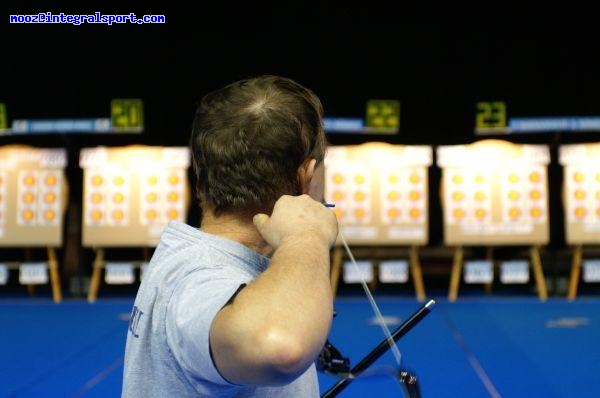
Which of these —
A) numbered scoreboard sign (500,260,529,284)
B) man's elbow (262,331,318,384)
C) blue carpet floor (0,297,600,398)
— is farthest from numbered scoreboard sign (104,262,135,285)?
man's elbow (262,331,318,384)

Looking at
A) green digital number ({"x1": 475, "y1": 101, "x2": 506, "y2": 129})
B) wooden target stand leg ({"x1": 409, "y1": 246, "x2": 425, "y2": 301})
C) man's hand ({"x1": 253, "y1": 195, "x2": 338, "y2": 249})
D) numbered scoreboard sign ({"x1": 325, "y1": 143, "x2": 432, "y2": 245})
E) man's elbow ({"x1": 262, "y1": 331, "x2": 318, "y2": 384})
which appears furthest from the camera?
numbered scoreboard sign ({"x1": 325, "y1": 143, "x2": 432, "y2": 245})

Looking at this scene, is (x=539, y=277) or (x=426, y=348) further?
(x=539, y=277)

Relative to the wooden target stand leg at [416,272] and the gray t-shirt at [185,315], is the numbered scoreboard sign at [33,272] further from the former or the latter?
the gray t-shirt at [185,315]

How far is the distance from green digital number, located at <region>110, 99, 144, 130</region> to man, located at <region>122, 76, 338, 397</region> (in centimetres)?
573

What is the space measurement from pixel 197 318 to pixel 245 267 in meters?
0.15

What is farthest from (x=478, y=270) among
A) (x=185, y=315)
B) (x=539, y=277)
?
(x=185, y=315)

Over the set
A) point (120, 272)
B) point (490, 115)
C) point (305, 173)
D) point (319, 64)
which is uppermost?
point (319, 64)

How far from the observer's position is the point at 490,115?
6.23m

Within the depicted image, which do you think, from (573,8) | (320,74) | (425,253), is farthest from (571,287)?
(320,74)

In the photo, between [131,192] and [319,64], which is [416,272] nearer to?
[319,64]

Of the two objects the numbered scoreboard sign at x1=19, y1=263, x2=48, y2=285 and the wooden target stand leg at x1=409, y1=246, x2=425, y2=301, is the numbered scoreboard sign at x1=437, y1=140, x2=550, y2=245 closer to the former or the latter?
the wooden target stand leg at x1=409, y1=246, x2=425, y2=301

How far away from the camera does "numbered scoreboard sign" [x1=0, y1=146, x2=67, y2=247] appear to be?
20.9 feet

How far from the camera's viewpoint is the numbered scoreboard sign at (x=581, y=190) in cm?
624

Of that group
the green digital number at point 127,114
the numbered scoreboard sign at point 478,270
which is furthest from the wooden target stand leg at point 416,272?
the green digital number at point 127,114
